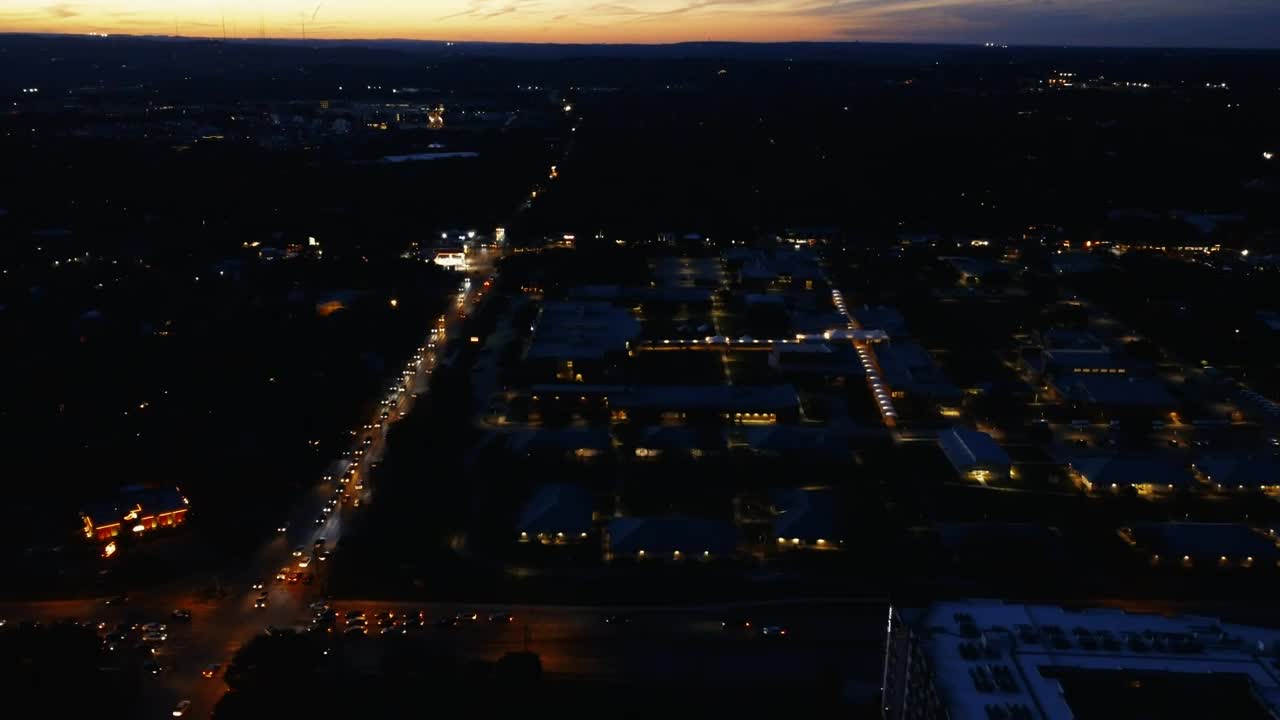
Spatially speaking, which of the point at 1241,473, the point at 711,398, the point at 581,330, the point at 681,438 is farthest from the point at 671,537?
the point at 1241,473

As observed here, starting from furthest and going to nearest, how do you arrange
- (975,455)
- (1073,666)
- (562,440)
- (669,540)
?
(562,440), (975,455), (669,540), (1073,666)

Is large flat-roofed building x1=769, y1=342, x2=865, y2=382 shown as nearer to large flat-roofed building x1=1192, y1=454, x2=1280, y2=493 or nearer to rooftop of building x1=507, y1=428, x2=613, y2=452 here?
rooftop of building x1=507, y1=428, x2=613, y2=452

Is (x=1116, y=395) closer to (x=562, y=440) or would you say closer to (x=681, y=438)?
(x=681, y=438)

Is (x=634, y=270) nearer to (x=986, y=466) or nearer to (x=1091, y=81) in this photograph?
(x=986, y=466)

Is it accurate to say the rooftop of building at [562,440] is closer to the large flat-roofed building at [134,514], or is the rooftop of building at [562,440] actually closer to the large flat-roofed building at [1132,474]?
the large flat-roofed building at [134,514]

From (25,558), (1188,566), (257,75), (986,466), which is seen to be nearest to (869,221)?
(986,466)
